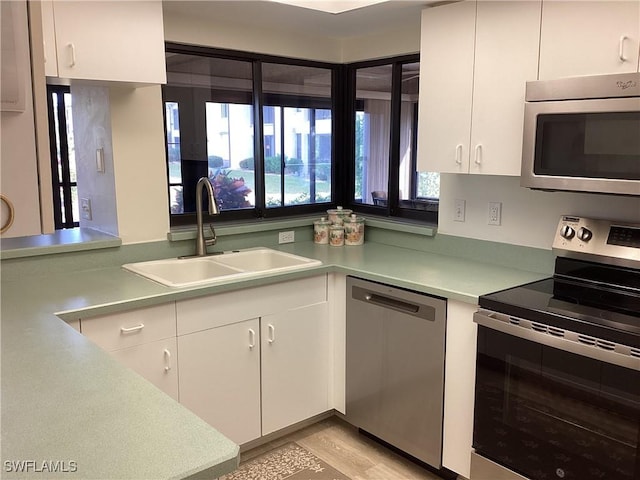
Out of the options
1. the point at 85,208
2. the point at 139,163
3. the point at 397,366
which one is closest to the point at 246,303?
the point at 397,366

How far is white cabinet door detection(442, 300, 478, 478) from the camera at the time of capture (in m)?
2.23

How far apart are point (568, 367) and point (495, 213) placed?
0.99 meters

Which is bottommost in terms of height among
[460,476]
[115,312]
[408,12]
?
[460,476]

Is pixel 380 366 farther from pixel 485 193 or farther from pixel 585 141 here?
pixel 585 141

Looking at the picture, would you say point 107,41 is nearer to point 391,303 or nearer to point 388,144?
point 391,303

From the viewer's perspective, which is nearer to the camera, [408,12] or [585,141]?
[585,141]

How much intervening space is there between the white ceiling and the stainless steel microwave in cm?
81

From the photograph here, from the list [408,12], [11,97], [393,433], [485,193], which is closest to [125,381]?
[11,97]

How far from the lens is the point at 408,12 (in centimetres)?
272

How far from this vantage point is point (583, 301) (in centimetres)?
203

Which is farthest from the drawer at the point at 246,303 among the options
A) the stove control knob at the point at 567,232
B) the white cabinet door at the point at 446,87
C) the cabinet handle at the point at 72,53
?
the stove control knob at the point at 567,232

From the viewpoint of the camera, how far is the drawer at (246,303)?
2330 mm

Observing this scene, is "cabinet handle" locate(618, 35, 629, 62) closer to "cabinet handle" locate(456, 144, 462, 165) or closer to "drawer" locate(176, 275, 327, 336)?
"cabinet handle" locate(456, 144, 462, 165)

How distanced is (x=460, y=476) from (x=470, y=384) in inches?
18.4
